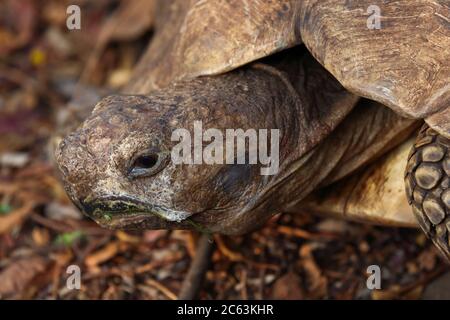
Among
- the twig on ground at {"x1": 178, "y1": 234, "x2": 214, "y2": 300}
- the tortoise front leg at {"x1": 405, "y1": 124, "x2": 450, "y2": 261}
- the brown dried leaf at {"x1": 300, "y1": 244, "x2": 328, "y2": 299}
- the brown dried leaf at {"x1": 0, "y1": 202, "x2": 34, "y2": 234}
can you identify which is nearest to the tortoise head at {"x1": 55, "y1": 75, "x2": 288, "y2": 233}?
the tortoise front leg at {"x1": 405, "y1": 124, "x2": 450, "y2": 261}

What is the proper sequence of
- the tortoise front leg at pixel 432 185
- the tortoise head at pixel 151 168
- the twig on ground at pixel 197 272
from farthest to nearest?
the twig on ground at pixel 197 272, the tortoise front leg at pixel 432 185, the tortoise head at pixel 151 168

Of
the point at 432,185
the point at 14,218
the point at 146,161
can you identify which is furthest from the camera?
the point at 14,218

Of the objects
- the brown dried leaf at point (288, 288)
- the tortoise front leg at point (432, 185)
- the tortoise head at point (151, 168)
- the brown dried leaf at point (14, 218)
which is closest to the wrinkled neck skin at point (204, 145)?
the tortoise head at point (151, 168)

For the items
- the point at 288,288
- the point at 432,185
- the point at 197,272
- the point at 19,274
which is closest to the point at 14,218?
the point at 19,274

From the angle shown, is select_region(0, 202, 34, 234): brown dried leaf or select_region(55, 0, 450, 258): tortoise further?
select_region(0, 202, 34, 234): brown dried leaf

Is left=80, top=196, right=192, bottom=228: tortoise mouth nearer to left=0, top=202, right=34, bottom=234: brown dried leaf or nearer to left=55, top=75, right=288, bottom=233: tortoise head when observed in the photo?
left=55, top=75, right=288, bottom=233: tortoise head

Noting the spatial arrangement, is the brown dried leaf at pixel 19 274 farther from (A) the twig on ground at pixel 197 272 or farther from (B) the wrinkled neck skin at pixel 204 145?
(B) the wrinkled neck skin at pixel 204 145

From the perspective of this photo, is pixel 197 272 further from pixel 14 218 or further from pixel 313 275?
pixel 14 218

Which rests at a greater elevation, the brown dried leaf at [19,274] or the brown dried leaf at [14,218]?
the brown dried leaf at [14,218]
